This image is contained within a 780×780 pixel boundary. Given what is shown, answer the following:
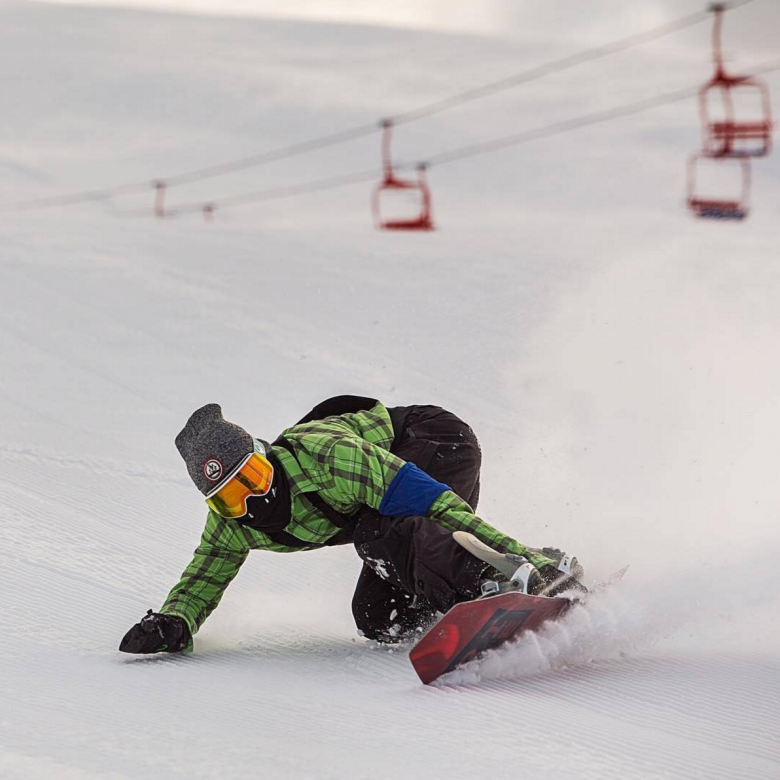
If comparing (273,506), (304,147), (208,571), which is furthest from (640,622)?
(304,147)

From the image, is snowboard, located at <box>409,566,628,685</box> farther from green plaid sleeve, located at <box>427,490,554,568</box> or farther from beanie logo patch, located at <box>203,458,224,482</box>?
beanie logo patch, located at <box>203,458,224,482</box>

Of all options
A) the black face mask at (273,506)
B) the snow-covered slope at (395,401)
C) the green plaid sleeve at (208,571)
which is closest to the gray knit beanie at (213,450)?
the black face mask at (273,506)

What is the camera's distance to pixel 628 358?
8.83 metres

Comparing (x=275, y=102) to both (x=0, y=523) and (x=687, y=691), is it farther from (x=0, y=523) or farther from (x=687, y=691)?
(x=687, y=691)

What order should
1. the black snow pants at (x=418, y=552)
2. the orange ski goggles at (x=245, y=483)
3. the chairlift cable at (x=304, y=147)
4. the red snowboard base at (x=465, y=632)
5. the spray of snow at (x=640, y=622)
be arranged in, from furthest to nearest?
the chairlift cable at (x=304, y=147), the orange ski goggles at (x=245, y=483), the black snow pants at (x=418, y=552), the spray of snow at (x=640, y=622), the red snowboard base at (x=465, y=632)

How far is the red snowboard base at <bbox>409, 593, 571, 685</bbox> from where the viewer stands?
10.6 ft

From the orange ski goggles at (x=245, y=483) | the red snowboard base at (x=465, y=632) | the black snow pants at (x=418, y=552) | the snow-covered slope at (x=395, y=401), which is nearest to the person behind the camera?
the snow-covered slope at (x=395, y=401)

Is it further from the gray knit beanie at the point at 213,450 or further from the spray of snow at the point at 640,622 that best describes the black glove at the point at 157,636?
the spray of snow at the point at 640,622

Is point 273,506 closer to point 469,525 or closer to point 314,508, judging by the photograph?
point 314,508

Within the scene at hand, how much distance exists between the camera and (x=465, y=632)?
10.6 feet

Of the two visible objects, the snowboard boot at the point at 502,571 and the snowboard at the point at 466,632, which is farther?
the snowboard boot at the point at 502,571

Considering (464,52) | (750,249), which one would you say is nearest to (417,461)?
(750,249)

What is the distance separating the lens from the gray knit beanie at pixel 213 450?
356 centimetres

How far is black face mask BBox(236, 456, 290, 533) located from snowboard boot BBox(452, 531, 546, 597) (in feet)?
1.68
